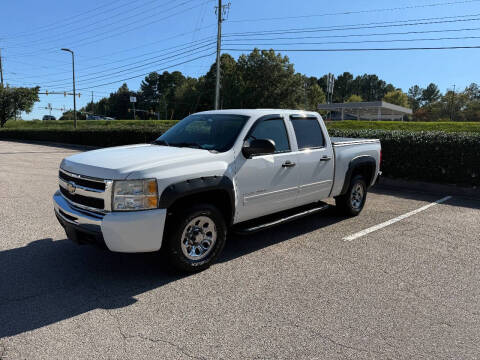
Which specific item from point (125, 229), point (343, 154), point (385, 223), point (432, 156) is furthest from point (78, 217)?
point (432, 156)

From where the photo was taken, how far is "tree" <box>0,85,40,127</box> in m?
41.0

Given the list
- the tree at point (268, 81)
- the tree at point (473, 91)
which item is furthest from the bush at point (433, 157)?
the tree at point (473, 91)

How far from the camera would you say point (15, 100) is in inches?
1630

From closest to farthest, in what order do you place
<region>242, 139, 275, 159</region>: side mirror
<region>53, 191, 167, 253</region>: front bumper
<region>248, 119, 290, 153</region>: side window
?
<region>53, 191, 167, 253</region>: front bumper, <region>242, 139, 275, 159</region>: side mirror, <region>248, 119, 290, 153</region>: side window

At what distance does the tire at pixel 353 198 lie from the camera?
21.6 ft

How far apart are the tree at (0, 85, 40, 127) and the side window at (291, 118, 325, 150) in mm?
44300

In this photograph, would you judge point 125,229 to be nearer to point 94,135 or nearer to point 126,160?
point 126,160

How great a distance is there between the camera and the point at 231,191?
4.36 meters

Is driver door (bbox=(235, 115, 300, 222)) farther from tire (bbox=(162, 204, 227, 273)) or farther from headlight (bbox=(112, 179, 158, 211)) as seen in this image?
headlight (bbox=(112, 179, 158, 211))

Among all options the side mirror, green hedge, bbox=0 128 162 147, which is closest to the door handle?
the side mirror

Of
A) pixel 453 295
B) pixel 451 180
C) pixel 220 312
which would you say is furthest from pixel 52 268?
pixel 451 180

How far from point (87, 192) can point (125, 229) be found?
2.16 ft

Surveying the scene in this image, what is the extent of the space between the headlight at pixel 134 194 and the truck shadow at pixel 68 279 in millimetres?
880

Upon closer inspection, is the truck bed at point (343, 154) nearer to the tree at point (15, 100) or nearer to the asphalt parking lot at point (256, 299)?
the asphalt parking lot at point (256, 299)
